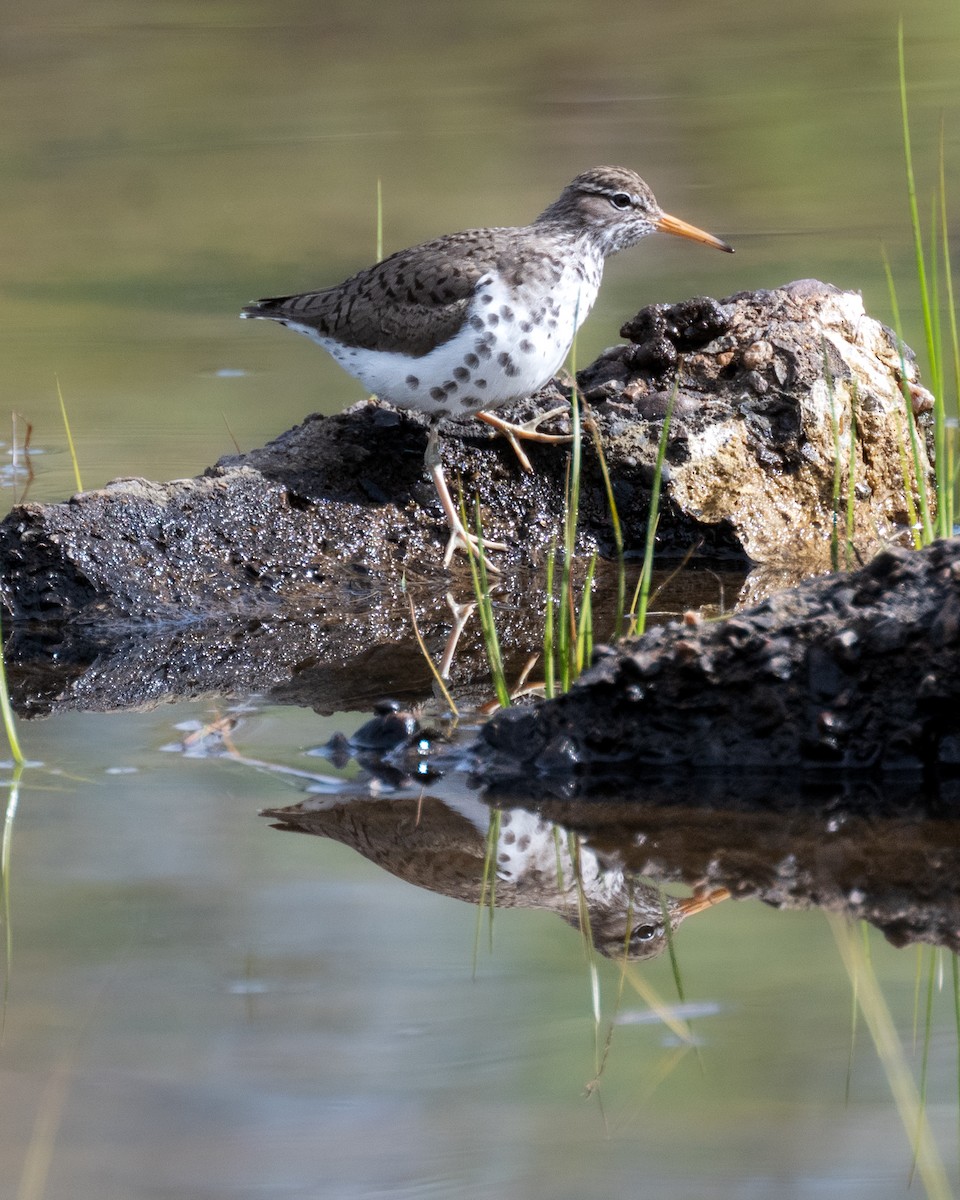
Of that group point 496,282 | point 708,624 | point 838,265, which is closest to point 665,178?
point 838,265

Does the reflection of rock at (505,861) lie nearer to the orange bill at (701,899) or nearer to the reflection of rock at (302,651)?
the orange bill at (701,899)

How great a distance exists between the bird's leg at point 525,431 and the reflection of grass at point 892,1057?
293cm

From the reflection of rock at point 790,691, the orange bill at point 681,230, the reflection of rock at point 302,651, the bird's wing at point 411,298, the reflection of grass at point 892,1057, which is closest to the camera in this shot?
the reflection of grass at point 892,1057

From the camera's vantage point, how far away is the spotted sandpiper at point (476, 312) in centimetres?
574

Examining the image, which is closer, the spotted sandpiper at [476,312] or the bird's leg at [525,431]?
the spotted sandpiper at [476,312]

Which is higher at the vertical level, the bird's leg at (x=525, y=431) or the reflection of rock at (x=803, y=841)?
the bird's leg at (x=525, y=431)

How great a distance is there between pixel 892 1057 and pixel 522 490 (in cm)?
352

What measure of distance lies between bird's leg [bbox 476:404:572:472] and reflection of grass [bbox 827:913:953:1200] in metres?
2.93

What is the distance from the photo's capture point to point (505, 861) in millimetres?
3631

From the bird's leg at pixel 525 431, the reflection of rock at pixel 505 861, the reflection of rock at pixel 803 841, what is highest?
the bird's leg at pixel 525 431

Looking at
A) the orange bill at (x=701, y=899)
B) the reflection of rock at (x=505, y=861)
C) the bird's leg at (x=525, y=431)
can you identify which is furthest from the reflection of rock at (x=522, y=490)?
the orange bill at (x=701, y=899)

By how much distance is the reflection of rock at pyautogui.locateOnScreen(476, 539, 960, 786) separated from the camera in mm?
3805

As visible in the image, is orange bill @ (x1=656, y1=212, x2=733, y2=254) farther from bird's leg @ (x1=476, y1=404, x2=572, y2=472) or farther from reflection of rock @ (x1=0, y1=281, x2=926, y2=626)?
bird's leg @ (x1=476, y1=404, x2=572, y2=472)

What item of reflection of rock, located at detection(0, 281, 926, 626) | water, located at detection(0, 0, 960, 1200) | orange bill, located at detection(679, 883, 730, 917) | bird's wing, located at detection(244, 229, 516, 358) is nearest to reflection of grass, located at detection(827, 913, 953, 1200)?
water, located at detection(0, 0, 960, 1200)
